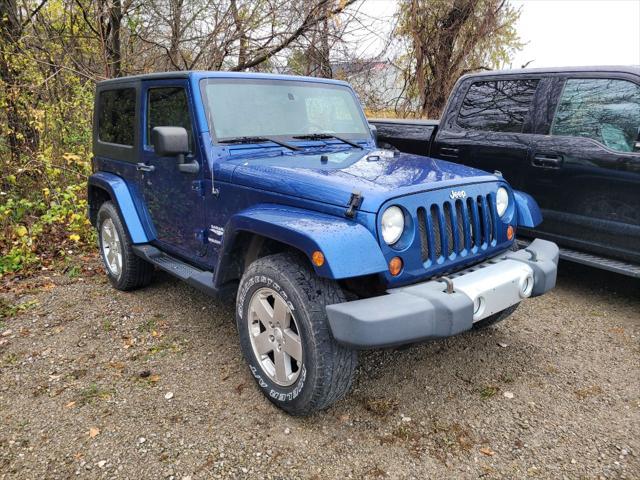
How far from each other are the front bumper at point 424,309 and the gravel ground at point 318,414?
632 millimetres

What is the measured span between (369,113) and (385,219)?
883 cm

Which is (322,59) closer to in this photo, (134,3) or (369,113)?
(369,113)

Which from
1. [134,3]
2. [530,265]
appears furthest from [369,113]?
[530,265]

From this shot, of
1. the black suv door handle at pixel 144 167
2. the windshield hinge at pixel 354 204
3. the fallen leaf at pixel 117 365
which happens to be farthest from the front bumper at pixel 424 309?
the black suv door handle at pixel 144 167

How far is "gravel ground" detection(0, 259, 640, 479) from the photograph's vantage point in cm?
238

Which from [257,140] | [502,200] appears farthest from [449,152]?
[257,140]

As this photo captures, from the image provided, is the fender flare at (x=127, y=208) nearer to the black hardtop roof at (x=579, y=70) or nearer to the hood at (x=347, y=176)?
the hood at (x=347, y=176)

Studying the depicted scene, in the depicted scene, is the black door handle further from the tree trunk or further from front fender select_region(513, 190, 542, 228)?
the tree trunk

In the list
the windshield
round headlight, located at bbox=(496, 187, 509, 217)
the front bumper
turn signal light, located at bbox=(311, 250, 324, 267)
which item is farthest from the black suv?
turn signal light, located at bbox=(311, 250, 324, 267)

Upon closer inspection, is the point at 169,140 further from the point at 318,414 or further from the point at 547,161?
the point at 547,161

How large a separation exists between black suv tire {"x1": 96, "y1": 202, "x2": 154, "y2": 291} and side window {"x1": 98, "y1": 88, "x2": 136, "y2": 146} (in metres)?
0.60

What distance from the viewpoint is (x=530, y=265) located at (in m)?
2.79

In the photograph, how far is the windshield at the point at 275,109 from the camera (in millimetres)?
3316

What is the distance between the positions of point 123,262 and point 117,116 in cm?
126
